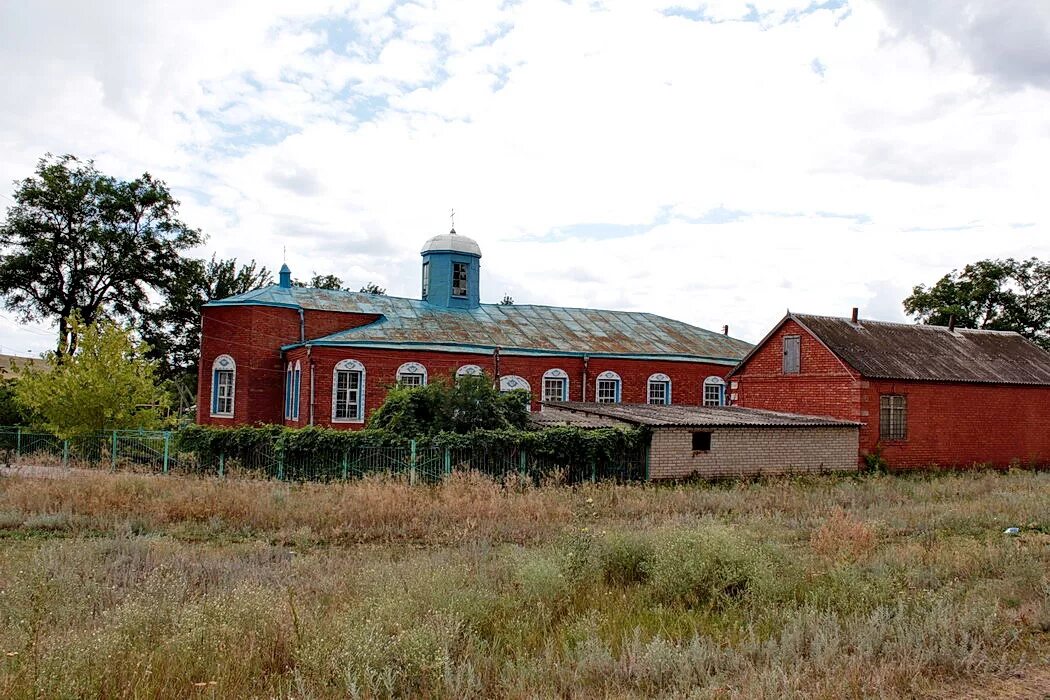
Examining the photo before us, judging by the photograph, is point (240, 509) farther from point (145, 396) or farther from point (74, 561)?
point (145, 396)

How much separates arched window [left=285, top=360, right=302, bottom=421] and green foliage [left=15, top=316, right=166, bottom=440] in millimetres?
5818

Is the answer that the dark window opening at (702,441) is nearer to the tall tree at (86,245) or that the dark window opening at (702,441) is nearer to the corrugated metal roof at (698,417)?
the corrugated metal roof at (698,417)

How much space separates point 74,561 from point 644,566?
6.15 metres

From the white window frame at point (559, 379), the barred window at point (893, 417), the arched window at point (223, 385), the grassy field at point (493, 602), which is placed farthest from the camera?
the white window frame at point (559, 379)

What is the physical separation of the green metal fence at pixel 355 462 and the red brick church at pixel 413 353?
25.0ft

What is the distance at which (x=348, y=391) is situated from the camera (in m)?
28.6

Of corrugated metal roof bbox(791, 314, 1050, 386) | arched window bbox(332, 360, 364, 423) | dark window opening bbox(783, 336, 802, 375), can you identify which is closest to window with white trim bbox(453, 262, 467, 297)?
arched window bbox(332, 360, 364, 423)

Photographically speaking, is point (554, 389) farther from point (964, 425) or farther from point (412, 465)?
point (412, 465)

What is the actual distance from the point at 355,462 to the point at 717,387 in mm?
20540

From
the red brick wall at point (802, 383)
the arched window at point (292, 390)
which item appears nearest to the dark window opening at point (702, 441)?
the red brick wall at point (802, 383)

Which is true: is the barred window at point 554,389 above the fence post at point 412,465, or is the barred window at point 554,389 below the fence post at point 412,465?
above

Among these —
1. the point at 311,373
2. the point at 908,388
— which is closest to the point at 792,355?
the point at 908,388

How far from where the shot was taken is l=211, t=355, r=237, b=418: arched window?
30.1 meters

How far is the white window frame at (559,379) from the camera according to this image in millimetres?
31484
